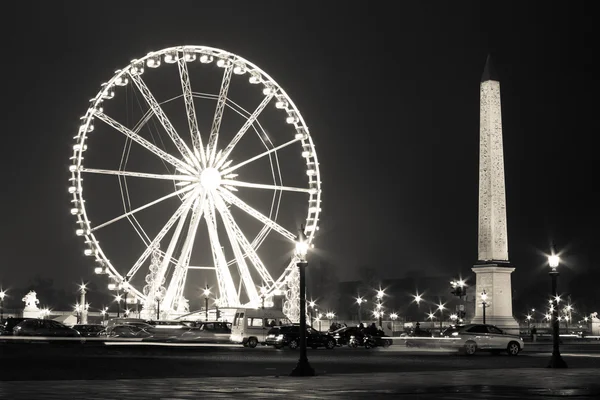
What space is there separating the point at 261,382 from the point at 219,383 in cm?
99

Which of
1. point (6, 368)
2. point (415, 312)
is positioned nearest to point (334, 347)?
point (6, 368)

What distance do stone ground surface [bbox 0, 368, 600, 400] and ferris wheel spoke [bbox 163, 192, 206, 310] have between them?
3041 centimetres

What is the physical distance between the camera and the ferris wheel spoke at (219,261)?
2126 inches

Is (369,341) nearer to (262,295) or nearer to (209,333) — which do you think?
(209,333)

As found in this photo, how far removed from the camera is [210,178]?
53688 mm

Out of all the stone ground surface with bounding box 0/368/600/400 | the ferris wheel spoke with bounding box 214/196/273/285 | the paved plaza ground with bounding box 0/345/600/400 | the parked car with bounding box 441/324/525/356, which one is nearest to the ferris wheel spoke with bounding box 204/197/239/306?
the ferris wheel spoke with bounding box 214/196/273/285

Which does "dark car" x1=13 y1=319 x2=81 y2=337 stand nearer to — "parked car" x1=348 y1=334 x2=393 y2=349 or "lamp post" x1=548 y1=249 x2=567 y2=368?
"parked car" x1=348 y1=334 x2=393 y2=349

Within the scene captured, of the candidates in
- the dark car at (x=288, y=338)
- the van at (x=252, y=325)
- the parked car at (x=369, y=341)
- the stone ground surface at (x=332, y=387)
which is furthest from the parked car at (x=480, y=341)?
the stone ground surface at (x=332, y=387)

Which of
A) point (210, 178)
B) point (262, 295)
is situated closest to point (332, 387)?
point (210, 178)

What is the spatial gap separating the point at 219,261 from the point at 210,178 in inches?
196

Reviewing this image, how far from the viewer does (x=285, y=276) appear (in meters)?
60.0

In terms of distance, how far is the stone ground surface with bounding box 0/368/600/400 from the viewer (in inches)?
686

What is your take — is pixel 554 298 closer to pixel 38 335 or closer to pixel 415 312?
pixel 38 335

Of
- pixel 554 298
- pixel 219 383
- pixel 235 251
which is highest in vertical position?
pixel 235 251
